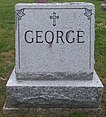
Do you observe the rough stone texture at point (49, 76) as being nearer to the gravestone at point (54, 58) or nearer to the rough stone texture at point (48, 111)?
the gravestone at point (54, 58)

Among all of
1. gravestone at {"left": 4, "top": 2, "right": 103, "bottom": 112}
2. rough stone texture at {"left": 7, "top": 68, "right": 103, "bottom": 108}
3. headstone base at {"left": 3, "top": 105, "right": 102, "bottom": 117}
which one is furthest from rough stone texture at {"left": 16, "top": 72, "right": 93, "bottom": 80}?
headstone base at {"left": 3, "top": 105, "right": 102, "bottom": 117}

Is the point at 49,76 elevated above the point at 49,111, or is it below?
above

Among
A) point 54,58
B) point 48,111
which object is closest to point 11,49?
point 54,58

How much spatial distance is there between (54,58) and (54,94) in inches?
16.9

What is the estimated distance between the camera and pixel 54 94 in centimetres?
439

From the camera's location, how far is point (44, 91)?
14.4 ft

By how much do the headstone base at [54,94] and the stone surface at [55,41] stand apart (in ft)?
0.54

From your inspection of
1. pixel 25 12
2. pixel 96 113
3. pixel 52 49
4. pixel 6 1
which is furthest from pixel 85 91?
pixel 6 1

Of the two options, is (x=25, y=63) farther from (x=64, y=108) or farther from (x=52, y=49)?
(x=64, y=108)

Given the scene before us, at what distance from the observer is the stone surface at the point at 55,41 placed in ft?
14.4

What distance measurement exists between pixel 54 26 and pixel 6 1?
41.1ft

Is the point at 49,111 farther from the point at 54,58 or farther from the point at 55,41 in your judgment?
the point at 55,41

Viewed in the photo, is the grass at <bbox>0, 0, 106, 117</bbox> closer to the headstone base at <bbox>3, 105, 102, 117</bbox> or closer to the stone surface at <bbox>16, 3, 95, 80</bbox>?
the headstone base at <bbox>3, 105, 102, 117</bbox>

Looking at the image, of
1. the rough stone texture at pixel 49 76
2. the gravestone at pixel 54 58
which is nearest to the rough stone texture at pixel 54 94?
the gravestone at pixel 54 58
